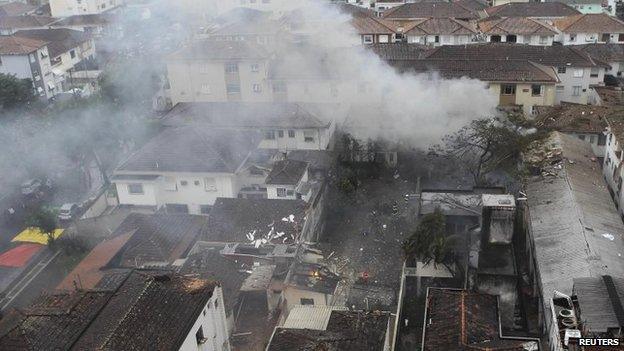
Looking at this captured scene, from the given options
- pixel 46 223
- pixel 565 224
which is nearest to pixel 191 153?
pixel 46 223

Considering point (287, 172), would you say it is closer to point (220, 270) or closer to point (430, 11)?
point (220, 270)

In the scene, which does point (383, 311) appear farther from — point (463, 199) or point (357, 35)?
point (357, 35)

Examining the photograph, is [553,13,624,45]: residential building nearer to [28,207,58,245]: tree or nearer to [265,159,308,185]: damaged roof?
[265,159,308,185]: damaged roof

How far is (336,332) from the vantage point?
11797 mm

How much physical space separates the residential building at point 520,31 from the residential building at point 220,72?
38.7 ft

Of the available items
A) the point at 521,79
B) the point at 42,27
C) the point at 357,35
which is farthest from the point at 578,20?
the point at 42,27

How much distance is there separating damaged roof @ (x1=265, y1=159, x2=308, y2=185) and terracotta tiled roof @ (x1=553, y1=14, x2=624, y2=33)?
59.4 feet

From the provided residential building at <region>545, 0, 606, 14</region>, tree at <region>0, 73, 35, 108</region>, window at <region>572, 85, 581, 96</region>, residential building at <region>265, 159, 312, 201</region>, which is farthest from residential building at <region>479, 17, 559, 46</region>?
tree at <region>0, 73, 35, 108</region>

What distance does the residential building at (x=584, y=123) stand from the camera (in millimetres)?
20703

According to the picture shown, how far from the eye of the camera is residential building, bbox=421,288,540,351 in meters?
11.1

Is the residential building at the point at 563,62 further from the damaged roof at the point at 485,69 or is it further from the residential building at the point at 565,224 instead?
the residential building at the point at 565,224

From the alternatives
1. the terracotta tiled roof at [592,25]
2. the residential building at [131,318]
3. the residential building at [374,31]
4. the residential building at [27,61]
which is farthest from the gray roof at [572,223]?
the residential building at [27,61]

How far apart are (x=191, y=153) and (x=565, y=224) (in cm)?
1080

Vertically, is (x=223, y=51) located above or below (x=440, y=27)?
above
